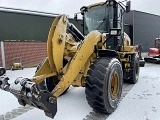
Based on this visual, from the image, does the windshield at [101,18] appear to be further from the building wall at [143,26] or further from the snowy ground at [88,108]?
the building wall at [143,26]

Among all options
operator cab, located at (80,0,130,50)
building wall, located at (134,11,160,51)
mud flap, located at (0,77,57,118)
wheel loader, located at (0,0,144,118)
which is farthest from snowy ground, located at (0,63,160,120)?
building wall, located at (134,11,160,51)

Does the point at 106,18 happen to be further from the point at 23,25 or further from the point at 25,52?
the point at 23,25

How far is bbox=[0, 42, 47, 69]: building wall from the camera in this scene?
962 cm

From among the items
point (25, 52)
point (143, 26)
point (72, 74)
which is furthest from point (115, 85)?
point (143, 26)

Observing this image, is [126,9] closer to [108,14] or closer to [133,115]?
[108,14]

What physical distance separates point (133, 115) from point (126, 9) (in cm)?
266

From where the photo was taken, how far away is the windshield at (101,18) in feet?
14.3

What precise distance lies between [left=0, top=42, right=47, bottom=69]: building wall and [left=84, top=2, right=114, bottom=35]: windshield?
20.3ft

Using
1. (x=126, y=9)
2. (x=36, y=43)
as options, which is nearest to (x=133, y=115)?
(x=126, y=9)

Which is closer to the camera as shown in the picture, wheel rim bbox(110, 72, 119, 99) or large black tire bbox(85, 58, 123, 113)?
large black tire bbox(85, 58, 123, 113)

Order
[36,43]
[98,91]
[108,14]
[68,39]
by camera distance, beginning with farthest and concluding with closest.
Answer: [36,43] < [108,14] < [68,39] < [98,91]

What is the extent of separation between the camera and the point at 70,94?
14.6ft

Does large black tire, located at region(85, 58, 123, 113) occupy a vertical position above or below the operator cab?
below

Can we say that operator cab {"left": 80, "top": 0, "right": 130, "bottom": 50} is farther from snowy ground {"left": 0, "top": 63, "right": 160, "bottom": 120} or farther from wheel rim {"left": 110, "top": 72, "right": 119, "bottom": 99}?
snowy ground {"left": 0, "top": 63, "right": 160, "bottom": 120}
